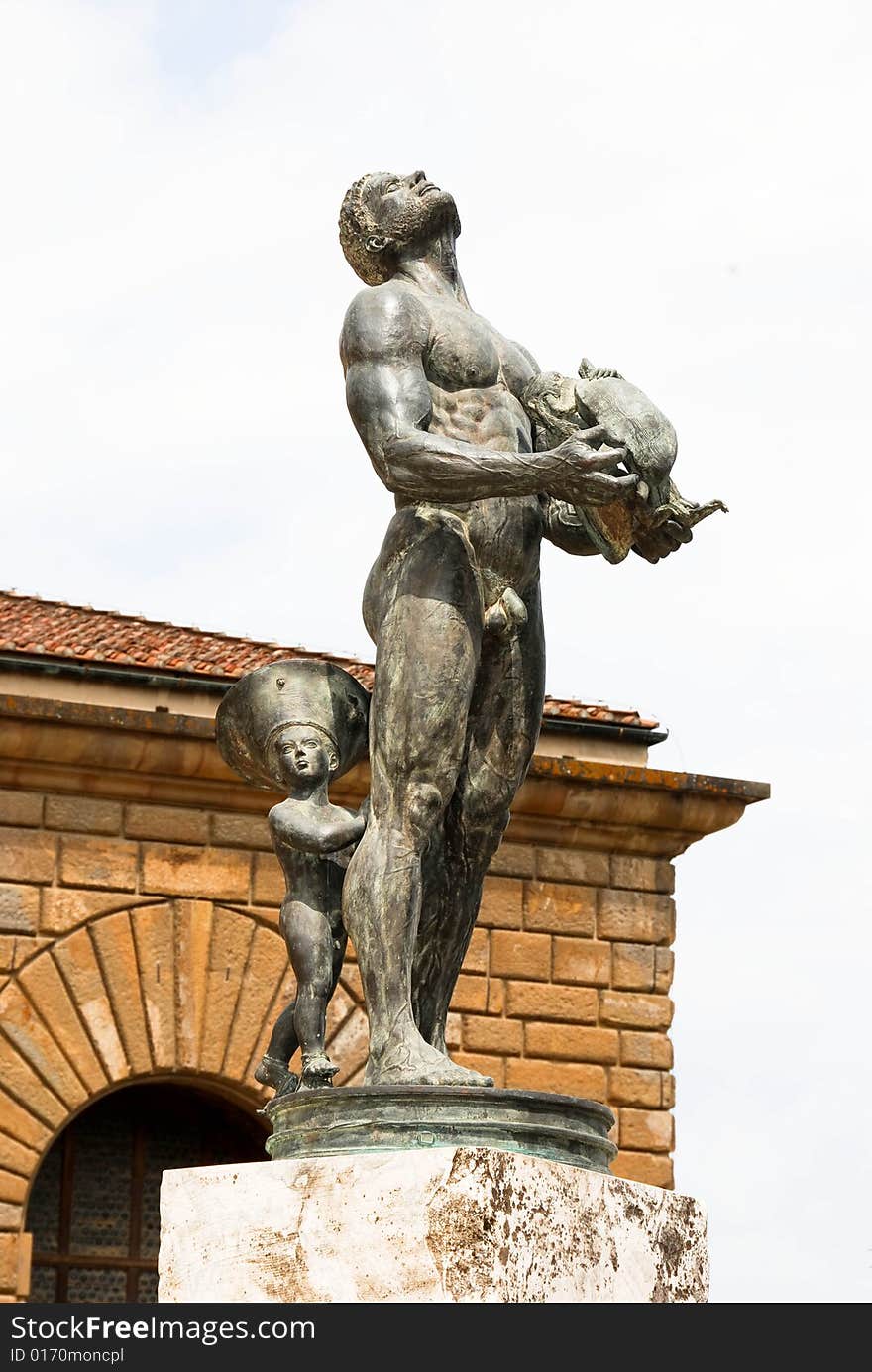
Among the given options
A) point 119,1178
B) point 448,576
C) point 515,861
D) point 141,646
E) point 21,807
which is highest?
point 141,646

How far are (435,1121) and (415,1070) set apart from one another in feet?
0.76

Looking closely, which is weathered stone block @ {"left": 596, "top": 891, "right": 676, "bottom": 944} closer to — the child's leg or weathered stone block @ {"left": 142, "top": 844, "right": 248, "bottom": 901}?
weathered stone block @ {"left": 142, "top": 844, "right": 248, "bottom": 901}

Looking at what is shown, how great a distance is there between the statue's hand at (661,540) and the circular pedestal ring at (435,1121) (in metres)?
1.38

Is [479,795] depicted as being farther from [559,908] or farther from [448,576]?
[559,908]

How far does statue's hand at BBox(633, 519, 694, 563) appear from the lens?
242 inches

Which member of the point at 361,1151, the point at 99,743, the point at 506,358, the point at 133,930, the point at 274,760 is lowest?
the point at 361,1151

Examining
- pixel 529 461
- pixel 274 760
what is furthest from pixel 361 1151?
pixel 529 461

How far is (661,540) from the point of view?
6.19m

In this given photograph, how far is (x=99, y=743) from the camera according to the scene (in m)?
14.8

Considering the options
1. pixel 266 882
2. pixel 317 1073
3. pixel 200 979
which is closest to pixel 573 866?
pixel 266 882

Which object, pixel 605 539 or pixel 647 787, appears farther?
pixel 647 787

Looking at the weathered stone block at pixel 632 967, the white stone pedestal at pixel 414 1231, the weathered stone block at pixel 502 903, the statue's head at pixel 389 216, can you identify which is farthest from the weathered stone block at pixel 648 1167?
the white stone pedestal at pixel 414 1231
